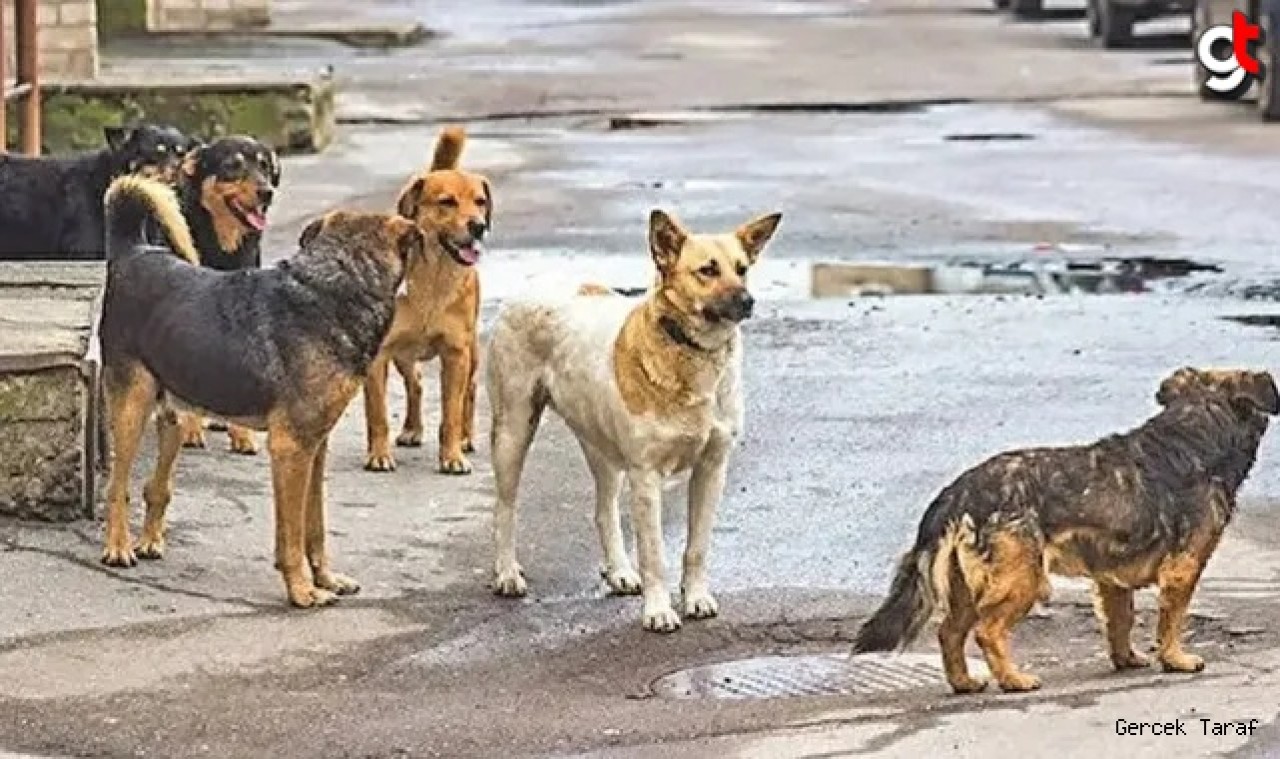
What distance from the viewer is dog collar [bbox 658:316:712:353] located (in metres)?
8.14

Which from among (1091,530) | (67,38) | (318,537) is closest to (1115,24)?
(67,38)

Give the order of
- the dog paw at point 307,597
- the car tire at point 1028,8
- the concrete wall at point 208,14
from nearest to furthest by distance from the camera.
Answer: the dog paw at point 307,597, the concrete wall at point 208,14, the car tire at point 1028,8

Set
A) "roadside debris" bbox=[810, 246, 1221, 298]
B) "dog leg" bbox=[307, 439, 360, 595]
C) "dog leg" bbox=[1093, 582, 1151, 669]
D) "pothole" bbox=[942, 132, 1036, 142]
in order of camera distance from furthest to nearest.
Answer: "pothole" bbox=[942, 132, 1036, 142]
"roadside debris" bbox=[810, 246, 1221, 298]
"dog leg" bbox=[307, 439, 360, 595]
"dog leg" bbox=[1093, 582, 1151, 669]

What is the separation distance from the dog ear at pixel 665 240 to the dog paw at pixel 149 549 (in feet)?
6.17

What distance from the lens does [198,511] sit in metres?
9.62

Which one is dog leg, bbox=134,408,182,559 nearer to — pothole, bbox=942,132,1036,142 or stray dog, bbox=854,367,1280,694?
stray dog, bbox=854,367,1280,694

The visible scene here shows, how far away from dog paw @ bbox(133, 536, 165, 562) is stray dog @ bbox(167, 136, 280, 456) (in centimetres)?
112

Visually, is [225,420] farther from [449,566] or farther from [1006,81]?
[1006,81]

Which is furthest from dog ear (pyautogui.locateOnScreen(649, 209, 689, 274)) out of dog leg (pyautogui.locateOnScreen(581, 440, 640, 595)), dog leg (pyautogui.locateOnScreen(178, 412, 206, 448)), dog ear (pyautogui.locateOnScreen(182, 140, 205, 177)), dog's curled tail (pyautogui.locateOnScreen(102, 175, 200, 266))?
dog leg (pyautogui.locateOnScreen(178, 412, 206, 448))

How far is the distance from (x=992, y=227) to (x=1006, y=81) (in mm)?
10563

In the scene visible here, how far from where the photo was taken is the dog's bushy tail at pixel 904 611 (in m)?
7.36

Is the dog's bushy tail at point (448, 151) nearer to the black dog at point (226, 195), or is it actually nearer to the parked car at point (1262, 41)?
the black dog at point (226, 195)

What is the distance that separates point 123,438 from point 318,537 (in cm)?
68

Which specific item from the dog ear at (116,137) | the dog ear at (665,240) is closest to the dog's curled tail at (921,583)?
the dog ear at (665,240)
